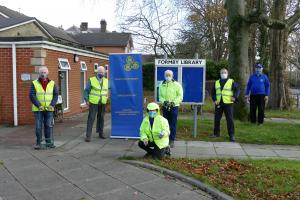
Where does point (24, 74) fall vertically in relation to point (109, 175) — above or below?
above

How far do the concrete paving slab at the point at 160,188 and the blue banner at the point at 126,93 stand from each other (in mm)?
3956

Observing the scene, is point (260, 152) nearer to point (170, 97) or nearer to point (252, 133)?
point (252, 133)

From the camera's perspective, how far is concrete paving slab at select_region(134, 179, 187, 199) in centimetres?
625

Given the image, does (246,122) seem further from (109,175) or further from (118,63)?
(109,175)

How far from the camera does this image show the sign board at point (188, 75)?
36.5ft

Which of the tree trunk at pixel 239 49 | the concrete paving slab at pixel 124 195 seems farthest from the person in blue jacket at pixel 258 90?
the concrete paving slab at pixel 124 195

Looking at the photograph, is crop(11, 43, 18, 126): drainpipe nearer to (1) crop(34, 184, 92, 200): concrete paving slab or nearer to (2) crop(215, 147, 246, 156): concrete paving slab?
(2) crop(215, 147, 246, 156): concrete paving slab

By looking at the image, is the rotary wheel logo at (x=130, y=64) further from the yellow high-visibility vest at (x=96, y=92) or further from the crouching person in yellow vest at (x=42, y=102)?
the crouching person in yellow vest at (x=42, y=102)

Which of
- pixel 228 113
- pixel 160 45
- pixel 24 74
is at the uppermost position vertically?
pixel 160 45

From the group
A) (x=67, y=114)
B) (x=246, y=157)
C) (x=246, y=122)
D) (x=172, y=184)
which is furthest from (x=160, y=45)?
(x=172, y=184)

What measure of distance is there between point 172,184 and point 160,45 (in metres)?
27.6

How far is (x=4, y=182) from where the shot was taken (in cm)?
681

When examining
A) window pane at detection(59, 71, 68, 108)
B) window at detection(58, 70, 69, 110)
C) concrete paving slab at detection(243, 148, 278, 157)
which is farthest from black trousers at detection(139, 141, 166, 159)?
window at detection(58, 70, 69, 110)

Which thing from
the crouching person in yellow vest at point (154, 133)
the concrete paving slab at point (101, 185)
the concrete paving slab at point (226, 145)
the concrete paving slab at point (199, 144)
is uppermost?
the crouching person in yellow vest at point (154, 133)
